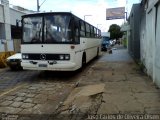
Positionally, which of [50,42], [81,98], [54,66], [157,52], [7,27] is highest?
[7,27]

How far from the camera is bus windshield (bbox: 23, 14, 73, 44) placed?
11227 mm

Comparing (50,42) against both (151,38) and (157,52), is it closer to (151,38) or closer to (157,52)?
(151,38)

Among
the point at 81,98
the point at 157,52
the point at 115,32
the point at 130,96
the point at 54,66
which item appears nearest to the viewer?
the point at 130,96

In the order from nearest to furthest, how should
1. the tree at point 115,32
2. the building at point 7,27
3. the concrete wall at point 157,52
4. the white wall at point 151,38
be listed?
1. the concrete wall at point 157,52
2. the white wall at point 151,38
3. the building at point 7,27
4. the tree at point 115,32

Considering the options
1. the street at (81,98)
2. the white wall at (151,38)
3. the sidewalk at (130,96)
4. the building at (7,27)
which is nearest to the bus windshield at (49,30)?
the street at (81,98)

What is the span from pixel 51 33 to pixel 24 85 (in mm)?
2510

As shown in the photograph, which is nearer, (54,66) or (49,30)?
(54,66)

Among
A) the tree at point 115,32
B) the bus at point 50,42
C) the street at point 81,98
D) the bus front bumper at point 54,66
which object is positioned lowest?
the street at point 81,98

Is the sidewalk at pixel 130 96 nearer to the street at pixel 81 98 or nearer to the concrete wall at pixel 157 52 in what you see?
the street at pixel 81 98

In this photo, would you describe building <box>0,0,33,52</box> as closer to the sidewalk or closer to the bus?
the bus

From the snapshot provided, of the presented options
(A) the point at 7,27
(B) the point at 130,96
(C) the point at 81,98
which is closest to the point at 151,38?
(B) the point at 130,96

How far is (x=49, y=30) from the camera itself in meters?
11.4

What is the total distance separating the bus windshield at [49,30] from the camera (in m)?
11.2

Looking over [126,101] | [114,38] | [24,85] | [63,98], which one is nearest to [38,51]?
[24,85]
